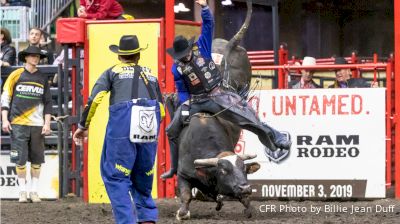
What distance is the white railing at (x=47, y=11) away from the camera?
18844mm

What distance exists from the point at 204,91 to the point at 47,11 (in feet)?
25.3

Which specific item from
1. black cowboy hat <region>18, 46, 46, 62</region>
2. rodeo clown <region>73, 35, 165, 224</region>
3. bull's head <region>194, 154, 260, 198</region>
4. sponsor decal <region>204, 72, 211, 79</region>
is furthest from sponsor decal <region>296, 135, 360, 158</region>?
rodeo clown <region>73, 35, 165, 224</region>

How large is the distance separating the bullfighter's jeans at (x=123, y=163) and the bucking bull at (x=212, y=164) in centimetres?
134

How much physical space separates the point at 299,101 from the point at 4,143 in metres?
3.88

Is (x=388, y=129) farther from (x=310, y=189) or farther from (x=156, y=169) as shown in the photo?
(x=156, y=169)

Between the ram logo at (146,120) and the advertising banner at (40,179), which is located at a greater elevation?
the ram logo at (146,120)

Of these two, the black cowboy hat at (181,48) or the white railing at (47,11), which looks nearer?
the black cowboy hat at (181,48)

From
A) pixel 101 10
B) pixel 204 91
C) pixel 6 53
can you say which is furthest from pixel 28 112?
pixel 204 91

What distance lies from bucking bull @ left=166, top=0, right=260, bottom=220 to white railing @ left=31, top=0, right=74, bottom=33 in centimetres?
694

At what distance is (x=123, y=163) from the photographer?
9758 millimetres

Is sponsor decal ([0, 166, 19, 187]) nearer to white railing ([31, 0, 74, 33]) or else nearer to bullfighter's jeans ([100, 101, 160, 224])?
white railing ([31, 0, 74, 33])

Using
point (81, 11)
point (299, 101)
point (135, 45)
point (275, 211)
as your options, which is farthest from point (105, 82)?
point (81, 11)

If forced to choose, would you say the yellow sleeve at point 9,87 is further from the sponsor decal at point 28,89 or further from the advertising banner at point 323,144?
the advertising banner at point 323,144

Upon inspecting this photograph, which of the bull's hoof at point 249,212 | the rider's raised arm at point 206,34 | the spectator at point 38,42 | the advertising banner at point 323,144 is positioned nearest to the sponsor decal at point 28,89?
the spectator at point 38,42
